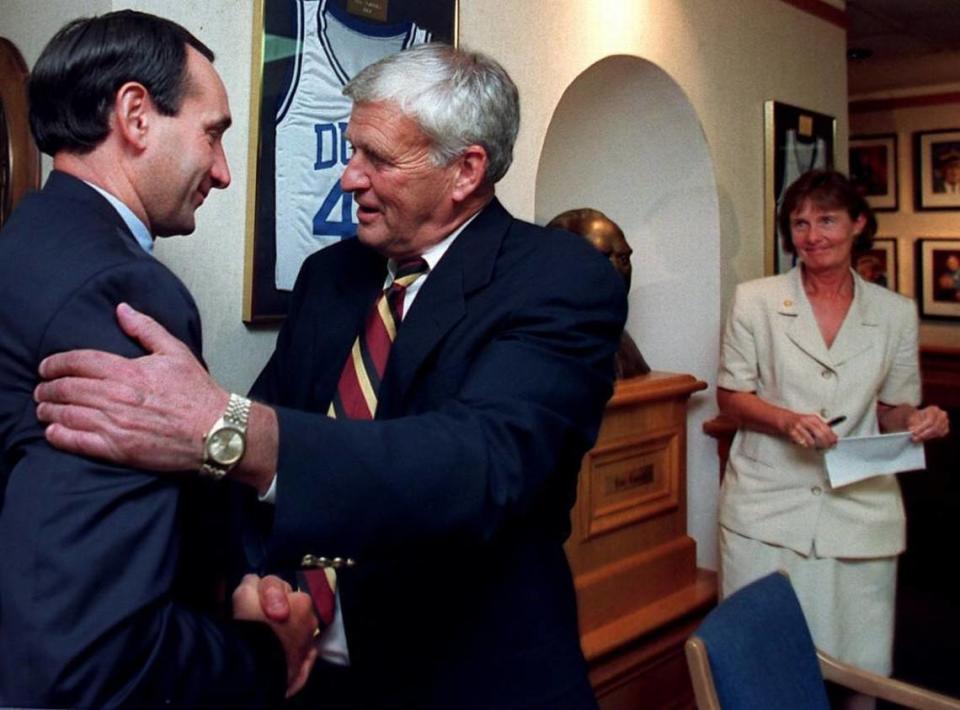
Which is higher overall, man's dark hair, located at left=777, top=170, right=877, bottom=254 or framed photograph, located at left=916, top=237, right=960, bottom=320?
framed photograph, located at left=916, top=237, right=960, bottom=320

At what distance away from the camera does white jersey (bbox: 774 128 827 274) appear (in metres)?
4.19

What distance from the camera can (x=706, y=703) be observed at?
1615 mm

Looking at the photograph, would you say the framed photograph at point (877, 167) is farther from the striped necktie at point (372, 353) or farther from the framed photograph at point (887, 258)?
the striped necktie at point (372, 353)

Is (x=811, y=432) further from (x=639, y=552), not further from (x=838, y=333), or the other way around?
(x=639, y=552)

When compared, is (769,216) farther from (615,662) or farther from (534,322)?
(534,322)

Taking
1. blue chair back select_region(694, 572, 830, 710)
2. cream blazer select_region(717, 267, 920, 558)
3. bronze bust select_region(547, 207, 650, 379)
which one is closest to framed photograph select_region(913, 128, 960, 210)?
cream blazer select_region(717, 267, 920, 558)

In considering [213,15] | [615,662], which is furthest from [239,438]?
[615,662]

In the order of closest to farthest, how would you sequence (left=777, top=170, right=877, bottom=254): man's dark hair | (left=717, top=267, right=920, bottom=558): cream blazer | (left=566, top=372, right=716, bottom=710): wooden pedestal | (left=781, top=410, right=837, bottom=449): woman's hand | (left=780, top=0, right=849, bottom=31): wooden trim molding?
(left=781, top=410, right=837, bottom=449): woman's hand < (left=717, top=267, right=920, bottom=558): cream blazer < (left=777, top=170, right=877, bottom=254): man's dark hair < (left=566, top=372, right=716, bottom=710): wooden pedestal < (left=780, top=0, right=849, bottom=31): wooden trim molding

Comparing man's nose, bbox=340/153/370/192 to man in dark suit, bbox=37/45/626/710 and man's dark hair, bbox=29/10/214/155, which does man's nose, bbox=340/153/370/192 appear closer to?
man in dark suit, bbox=37/45/626/710

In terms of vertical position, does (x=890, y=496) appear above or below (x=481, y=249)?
below

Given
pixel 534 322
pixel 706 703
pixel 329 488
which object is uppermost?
pixel 534 322

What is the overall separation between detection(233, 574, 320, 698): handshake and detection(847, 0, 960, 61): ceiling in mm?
4633

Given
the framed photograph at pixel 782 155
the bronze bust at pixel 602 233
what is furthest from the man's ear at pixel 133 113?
the framed photograph at pixel 782 155

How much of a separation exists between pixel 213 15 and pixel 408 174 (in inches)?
30.4
